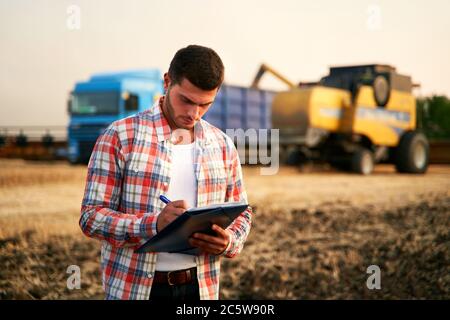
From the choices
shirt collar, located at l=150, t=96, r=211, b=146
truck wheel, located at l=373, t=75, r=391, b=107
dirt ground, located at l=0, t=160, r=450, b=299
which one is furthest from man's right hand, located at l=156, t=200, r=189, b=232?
truck wheel, located at l=373, t=75, r=391, b=107

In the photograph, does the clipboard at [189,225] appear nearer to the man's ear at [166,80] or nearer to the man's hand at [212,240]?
the man's hand at [212,240]

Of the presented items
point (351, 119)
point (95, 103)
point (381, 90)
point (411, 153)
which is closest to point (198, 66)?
point (351, 119)

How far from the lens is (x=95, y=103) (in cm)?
1374

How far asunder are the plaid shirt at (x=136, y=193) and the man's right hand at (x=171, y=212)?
0.06 metres

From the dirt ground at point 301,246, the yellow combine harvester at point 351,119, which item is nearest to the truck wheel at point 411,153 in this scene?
the yellow combine harvester at point 351,119

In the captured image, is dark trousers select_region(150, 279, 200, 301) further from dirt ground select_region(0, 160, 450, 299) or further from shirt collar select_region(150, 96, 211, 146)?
dirt ground select_region(0, 160, 450, 299)

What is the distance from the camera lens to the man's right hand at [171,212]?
1.74 metres

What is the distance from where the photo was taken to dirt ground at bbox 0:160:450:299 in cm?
514

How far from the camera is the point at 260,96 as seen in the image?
1972 centimetres

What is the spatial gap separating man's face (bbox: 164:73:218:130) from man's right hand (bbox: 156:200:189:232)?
1.13 feet

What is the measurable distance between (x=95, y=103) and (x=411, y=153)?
7879mm
